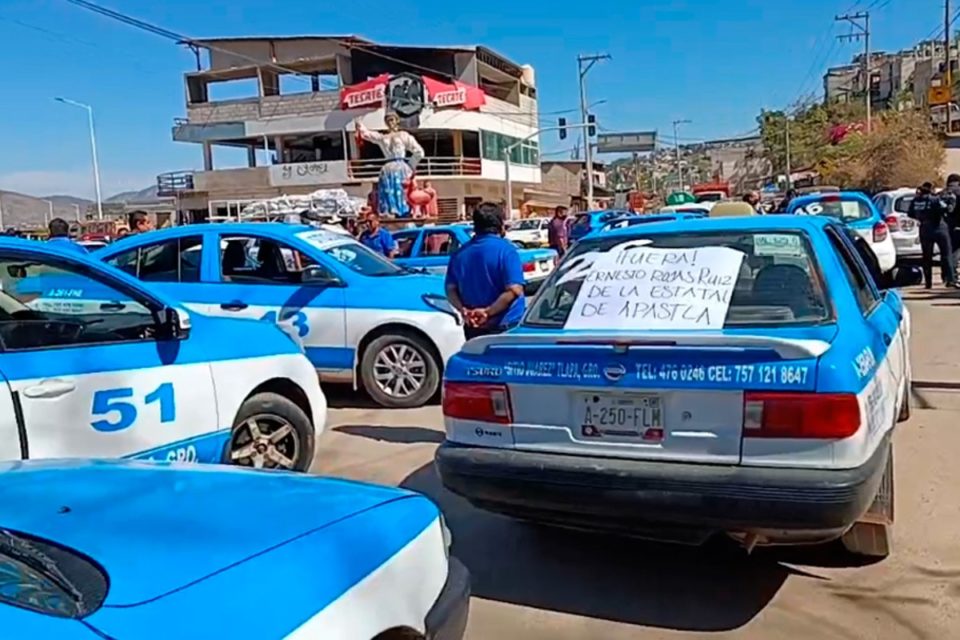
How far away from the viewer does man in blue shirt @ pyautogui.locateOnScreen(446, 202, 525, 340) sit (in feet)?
19.4

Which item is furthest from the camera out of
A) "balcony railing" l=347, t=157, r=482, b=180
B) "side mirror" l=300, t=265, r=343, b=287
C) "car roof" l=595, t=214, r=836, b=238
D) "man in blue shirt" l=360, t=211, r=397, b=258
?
"balcony railing" l=347, t=157, r=482, b=180

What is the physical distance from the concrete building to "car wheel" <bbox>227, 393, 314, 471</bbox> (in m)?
43.9

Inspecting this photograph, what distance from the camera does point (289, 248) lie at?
7.91 meters

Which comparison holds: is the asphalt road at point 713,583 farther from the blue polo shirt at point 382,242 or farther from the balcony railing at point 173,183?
the balcony railing at point 173,183

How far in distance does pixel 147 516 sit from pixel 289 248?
6048 millimetres

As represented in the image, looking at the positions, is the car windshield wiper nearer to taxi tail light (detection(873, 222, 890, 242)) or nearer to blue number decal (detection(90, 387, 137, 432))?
blue number decal (detection(90, 387, 137, 432))

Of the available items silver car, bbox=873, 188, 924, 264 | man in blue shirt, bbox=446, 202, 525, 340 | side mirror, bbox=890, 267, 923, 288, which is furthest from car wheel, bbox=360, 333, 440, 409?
silver car, bbox=873, 188, 924, 264

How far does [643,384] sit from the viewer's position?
11.3 ft

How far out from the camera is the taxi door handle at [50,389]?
3.52 meters

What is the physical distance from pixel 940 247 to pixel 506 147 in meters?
44.0

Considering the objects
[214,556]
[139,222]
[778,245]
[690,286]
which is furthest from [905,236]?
[214,556]

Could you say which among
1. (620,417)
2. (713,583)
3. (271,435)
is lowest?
(713,583)

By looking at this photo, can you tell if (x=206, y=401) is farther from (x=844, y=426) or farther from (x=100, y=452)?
(x=844, y=426)

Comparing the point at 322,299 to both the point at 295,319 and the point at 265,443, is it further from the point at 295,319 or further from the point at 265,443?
the point at 265,443
